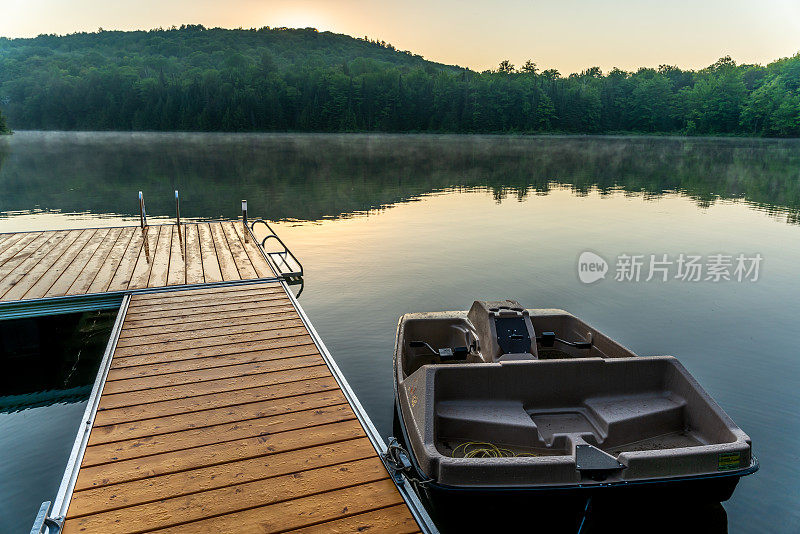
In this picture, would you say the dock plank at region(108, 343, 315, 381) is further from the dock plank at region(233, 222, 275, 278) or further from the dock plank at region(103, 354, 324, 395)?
the dock plank at region(233, 222, 275, 278)

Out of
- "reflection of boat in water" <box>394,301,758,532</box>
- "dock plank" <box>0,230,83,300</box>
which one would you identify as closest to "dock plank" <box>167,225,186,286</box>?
"dock plank" <box>0,230,83,300</box>

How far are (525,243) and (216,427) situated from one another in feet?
48.5

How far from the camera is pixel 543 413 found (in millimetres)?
5766

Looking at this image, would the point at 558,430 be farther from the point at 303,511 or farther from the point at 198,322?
the point at 198,322

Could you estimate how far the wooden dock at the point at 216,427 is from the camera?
12.7 feet

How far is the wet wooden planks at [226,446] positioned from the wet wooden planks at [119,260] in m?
2.53

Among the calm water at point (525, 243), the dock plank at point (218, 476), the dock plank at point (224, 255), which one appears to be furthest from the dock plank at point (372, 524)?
the dock plank at point (224, 255)

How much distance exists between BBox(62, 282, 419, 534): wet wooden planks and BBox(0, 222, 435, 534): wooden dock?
0.01 meters

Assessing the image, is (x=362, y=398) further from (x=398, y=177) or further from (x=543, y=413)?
(x=398, y=177)

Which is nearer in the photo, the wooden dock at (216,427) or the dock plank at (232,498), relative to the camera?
the dock plank at (232,498)

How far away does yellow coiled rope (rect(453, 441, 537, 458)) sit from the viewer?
16.8ft

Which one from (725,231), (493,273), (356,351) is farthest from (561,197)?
(356,351)

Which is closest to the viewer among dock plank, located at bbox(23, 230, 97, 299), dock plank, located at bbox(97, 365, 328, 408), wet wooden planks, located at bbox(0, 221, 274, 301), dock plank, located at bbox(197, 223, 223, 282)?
dock plank, located at bbox(97, 365, 328, 408)

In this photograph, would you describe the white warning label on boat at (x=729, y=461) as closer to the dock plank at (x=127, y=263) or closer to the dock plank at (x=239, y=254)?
the dock plank at (x=239, y=254)
